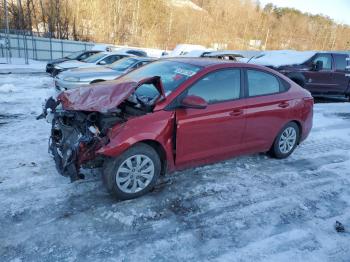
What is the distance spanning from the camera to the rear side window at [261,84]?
4637 millimetres

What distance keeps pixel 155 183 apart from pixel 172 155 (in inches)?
16.5

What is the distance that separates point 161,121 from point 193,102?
1.45ft

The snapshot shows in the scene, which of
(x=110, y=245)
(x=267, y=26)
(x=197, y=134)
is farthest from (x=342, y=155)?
(x=267, y=26)

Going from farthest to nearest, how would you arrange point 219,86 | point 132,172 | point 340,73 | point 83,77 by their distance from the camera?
point 340,73 → point 83,77 → point 219,86 → point 132,172

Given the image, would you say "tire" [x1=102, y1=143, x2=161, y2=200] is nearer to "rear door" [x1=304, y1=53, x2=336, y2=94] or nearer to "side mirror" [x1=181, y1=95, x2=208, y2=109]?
"side mirror" [x1=181, y1=95, x2=208, y2=109]

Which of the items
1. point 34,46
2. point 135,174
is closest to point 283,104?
point 135,174

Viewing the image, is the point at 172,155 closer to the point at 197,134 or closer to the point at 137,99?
the point at 197,134

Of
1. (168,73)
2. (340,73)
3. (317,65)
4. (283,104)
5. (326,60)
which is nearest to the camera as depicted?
(168,73)

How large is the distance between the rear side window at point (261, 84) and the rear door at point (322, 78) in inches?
242

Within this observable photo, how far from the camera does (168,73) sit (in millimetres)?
4410

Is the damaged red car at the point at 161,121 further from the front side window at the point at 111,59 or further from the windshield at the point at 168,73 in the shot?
the front side window at the point at 111,59

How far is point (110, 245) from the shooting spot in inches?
119

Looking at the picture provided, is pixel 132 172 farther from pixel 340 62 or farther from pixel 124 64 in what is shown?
pixel 340 62

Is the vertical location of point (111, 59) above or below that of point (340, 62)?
below
